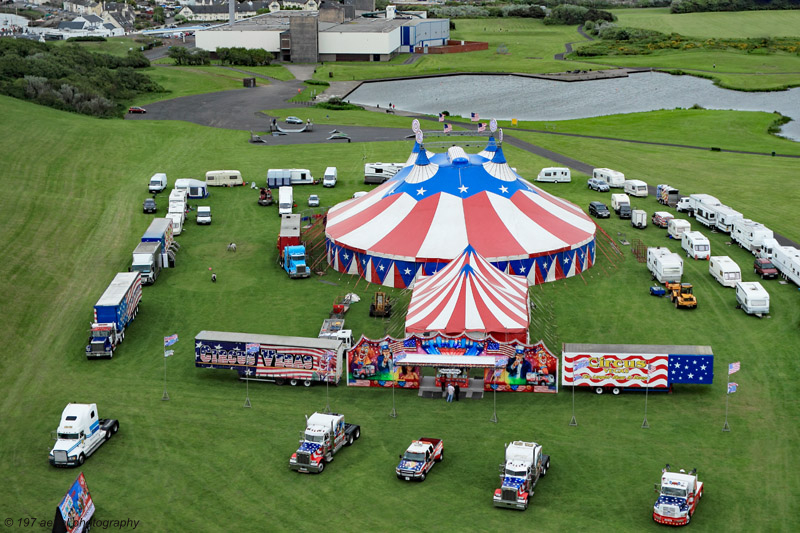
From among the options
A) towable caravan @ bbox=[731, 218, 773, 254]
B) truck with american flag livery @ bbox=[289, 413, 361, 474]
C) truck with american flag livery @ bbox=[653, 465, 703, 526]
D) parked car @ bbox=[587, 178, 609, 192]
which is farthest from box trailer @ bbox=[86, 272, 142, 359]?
parked car @ bbox=[587, 178, 609, 192]

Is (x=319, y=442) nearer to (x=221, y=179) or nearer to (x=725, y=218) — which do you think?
(x=725, y=218)

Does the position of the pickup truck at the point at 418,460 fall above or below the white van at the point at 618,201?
above

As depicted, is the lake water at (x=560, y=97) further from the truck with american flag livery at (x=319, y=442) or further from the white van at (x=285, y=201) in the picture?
the truck with american flag livery at (x=319, y=442)

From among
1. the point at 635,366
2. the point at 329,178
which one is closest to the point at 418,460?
the point at 635,366

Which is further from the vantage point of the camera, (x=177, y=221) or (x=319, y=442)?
(x=177, y=221)

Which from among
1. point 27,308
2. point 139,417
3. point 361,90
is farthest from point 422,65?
point 139,417

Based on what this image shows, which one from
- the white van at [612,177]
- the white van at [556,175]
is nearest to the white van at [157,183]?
the white van at [556,175]
